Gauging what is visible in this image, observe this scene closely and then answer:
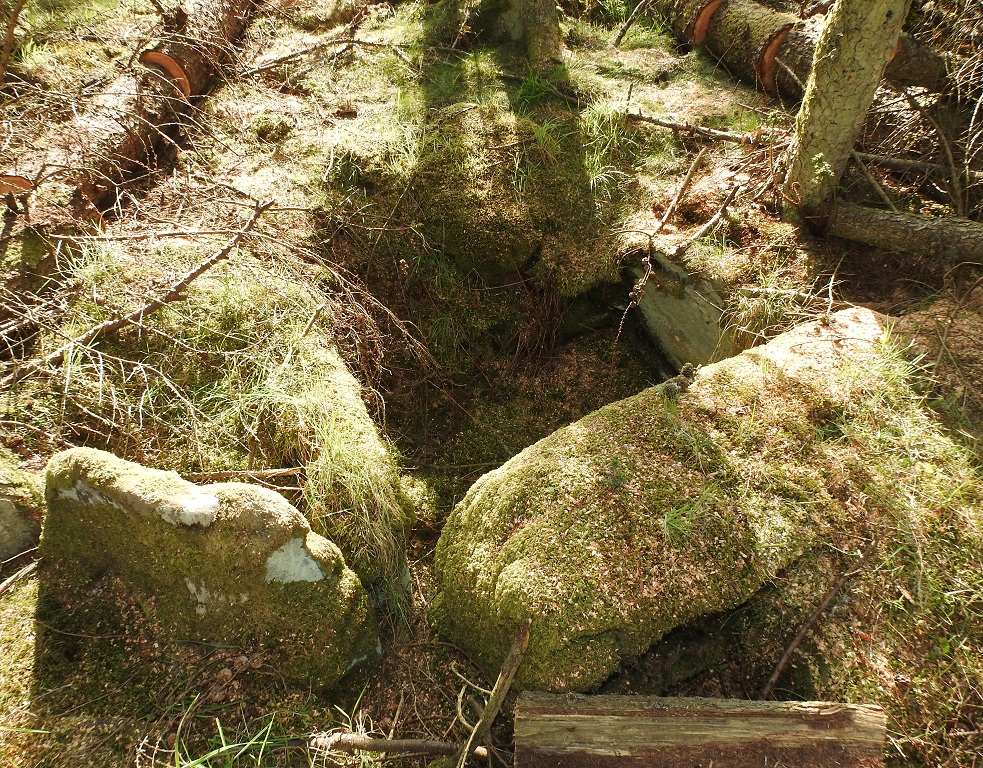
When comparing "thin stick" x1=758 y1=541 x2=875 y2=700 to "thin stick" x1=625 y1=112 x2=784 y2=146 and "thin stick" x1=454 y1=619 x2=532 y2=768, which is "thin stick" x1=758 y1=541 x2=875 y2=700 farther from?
"thin stick" x1=625 y1=112 x2=784 y2=146

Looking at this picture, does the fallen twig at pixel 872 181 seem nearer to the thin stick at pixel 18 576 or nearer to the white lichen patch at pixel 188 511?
the white lichen patch at pixel 188 511

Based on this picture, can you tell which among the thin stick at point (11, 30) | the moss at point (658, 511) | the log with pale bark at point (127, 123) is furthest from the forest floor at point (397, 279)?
the thin stick at point (11, 30)

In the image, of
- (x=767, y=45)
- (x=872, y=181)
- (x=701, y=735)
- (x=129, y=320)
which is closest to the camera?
(x=701, y=735)

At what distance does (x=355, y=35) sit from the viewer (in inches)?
181

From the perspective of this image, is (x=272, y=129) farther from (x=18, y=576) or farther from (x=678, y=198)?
(x=18, y=576)

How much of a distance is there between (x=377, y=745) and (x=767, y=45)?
4.71 meters

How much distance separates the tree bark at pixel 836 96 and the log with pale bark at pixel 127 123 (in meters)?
3.59

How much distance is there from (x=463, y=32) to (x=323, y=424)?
3.59m

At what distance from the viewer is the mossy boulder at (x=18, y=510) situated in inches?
80.5

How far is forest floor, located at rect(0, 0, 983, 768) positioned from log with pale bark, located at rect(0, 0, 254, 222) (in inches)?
5.3

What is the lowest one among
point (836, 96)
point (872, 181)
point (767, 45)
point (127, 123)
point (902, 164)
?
point (127, 123)

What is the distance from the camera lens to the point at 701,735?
5.10ft

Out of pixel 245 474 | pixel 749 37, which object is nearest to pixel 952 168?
pixel 749 37

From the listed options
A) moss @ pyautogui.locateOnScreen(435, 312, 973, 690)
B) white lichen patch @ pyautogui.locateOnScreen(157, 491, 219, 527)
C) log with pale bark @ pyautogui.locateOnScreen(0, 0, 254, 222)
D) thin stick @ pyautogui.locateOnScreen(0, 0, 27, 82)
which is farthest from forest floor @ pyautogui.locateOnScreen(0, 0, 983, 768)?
thin stick @ pyautogui.locateOnScreen(0, 0, 27, 82)
